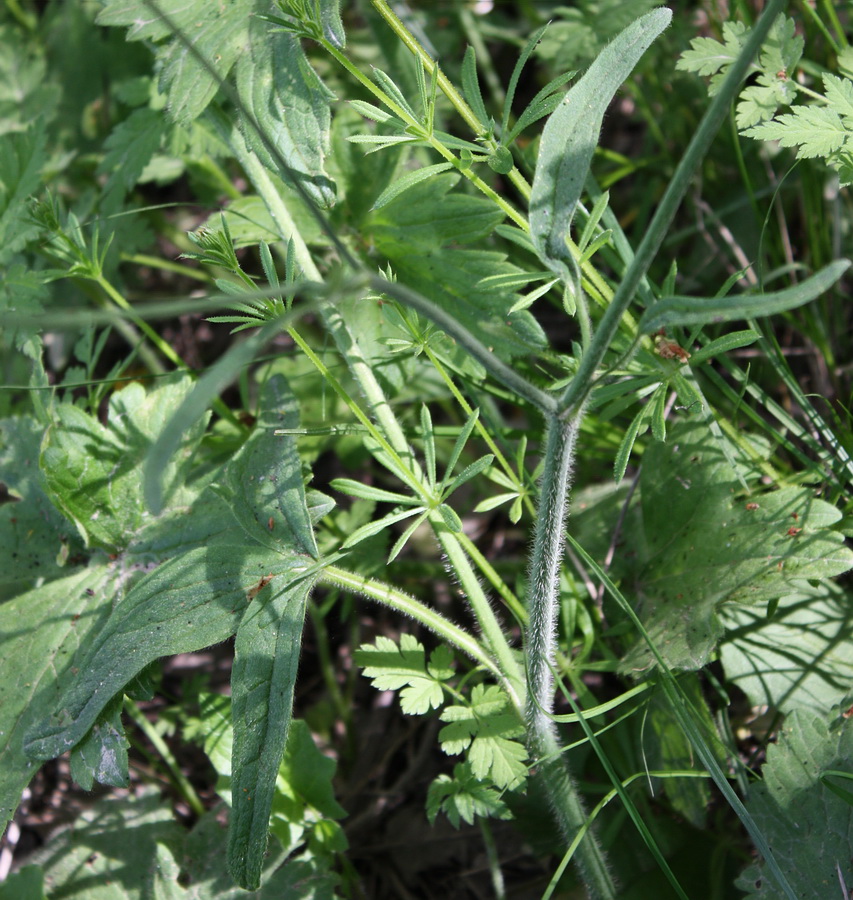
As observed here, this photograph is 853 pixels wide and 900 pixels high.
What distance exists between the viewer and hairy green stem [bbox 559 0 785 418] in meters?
1.01

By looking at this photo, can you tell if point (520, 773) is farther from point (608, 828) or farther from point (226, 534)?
point (226, 534)

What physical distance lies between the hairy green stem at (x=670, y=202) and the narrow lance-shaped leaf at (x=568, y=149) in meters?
0.24

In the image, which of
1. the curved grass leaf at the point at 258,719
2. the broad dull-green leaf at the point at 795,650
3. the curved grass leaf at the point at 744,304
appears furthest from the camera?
the broad dull-green leaf at the point at 795,650

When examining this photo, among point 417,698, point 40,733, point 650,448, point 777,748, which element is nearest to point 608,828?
point 777,748

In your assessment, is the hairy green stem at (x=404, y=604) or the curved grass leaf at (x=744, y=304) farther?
the hairy green stem at (x=404, y=604)

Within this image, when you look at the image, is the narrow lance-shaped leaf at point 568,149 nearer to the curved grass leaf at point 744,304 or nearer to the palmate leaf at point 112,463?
the curved grass leaf at point 744,304

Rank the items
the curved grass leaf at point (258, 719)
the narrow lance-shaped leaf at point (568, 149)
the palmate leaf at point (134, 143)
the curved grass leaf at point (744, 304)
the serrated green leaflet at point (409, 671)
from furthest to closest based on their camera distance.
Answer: the palmate leaf at point (134, 143)
the serrated green leaflet at point (409, 671)
the curved grass leaf at point (258, 719)
the narrow lance-shaped leaf at point (568, 149)
the curved grass leaf at point (744, 304)

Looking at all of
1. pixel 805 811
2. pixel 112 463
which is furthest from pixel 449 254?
pixel 805 811

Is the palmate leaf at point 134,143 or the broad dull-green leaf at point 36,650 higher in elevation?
the palmate leaf at point 134,143

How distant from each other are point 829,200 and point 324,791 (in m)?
2.45

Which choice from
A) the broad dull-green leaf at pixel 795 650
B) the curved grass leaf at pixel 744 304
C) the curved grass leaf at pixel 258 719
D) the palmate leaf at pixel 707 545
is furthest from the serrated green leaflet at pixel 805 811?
the curved grass leaf at pixel 744 304

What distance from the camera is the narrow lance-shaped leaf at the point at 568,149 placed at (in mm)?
1408

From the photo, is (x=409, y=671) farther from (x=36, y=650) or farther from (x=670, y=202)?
(x=670, y=202)

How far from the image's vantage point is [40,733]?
182 centimetres
